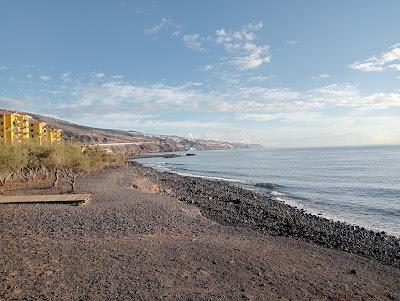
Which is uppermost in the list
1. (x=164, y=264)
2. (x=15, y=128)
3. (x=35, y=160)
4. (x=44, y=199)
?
(x=15, y=128)

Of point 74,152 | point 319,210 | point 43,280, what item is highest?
point 74,152

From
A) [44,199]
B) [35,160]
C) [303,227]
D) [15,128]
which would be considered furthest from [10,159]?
[15,128]

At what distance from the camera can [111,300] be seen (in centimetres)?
1115

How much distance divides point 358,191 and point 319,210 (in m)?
15.8

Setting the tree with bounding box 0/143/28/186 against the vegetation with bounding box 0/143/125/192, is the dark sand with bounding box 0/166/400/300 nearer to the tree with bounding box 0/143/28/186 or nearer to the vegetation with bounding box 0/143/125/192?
the tree with bounding box 0/143/28/186

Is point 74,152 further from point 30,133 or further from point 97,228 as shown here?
point 30,133

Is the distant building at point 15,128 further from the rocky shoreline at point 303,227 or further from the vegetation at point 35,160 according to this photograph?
the rocky shoreline at point 303,227

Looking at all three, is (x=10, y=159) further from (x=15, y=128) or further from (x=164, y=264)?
(x=15, y=128)

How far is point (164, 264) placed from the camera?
1468cm

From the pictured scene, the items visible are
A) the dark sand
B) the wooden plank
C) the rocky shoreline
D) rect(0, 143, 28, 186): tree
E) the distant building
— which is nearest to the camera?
the dark sand

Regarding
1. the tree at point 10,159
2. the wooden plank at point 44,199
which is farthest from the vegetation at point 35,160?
the wooden plank at point 44,199

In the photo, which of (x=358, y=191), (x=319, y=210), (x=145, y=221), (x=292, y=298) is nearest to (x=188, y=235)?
(x=145, y=221)

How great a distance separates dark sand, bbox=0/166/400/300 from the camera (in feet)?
39.7

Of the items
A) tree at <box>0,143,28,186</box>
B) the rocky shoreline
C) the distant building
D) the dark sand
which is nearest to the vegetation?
tree at <box>0,143,28,186</box>
